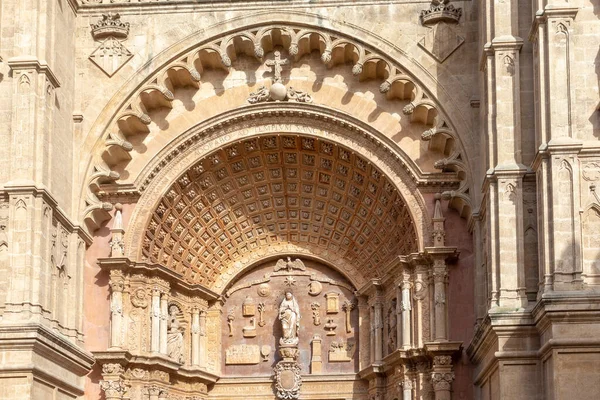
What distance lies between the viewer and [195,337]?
27.4 meters

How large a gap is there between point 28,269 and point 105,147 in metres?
4.03

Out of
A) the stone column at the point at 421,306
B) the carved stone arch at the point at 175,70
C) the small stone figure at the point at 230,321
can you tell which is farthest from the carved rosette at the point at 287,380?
the carved stone arch at the point at 175,70

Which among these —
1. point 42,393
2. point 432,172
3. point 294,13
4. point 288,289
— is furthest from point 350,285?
point 42,393

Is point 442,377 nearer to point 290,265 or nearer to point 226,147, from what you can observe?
point 290,265

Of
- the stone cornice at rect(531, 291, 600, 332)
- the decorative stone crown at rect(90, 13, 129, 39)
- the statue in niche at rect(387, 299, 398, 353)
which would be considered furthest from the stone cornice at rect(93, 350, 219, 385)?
the stone cornice at rect(531, 291, 600, 332)

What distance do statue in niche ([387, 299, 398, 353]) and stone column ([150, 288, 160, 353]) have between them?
4.69 m

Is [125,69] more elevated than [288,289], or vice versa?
[125,69]

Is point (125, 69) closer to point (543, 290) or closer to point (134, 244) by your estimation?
point (134, 244)

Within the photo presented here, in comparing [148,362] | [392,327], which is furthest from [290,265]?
[148,362]

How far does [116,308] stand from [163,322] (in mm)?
1220

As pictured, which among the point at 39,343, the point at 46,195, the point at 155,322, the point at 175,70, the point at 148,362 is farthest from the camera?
the point at 175,70

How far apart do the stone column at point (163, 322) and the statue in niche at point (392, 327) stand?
452cm

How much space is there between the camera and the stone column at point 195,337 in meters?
27.3

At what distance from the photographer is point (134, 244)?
25.9 m
